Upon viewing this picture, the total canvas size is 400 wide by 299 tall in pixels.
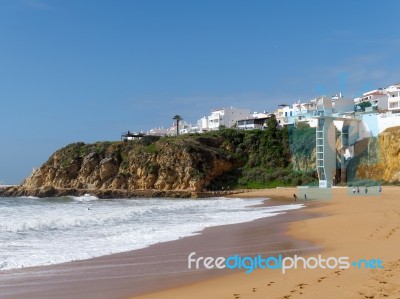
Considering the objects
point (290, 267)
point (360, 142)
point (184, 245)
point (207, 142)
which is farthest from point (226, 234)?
point (207, 142)

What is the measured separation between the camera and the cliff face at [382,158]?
3991cm

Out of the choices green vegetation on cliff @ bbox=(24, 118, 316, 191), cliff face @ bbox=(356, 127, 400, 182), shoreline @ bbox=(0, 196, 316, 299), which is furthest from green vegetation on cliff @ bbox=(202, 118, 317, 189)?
shoreline @ bbox=(0, 196, 316, 299)

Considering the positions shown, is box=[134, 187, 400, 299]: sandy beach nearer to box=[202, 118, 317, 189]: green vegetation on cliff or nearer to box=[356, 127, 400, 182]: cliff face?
box=[356, 127, 400, 182]: cliff face

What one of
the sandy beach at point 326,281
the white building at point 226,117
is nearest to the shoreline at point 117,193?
the white building at point 226,117

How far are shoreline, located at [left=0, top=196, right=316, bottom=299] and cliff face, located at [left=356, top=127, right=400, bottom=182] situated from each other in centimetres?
3117

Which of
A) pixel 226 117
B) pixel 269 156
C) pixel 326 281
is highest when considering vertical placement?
pixel 226 117

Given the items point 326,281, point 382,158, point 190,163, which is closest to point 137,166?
point 190,163

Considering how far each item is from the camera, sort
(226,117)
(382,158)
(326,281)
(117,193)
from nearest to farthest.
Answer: (326,281) < (382,158) < (117,193) < (226,117)

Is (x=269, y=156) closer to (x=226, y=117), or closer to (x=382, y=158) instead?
(x=382, y=158)

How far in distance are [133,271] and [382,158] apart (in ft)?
123

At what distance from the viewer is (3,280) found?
8.01 m

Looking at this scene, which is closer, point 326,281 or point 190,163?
point 326,281

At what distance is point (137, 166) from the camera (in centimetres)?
5438

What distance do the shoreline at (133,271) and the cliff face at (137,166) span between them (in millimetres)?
37943
